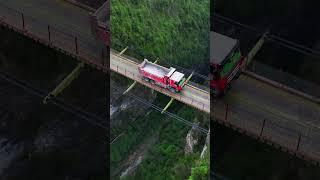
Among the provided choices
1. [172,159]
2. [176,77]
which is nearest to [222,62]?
[176,77]

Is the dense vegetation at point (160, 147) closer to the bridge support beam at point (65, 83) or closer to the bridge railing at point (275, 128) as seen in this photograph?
the bridge support beam at point (65, 83)

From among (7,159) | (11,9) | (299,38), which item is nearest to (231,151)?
(299,38)

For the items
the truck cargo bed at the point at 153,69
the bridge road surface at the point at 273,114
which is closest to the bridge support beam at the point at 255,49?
the bridge road surface at the point at 273,114

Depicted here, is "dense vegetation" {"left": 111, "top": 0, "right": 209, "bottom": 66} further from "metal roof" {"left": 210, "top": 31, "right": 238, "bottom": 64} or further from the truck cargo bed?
"metal roof" {"left": 210, "top": 31, "right": 238, "bottom": 64}

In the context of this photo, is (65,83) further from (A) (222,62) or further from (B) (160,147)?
(A) (222,62)

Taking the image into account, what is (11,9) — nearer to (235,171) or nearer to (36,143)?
(36,143)

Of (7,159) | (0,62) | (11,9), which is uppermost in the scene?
(11,9)
